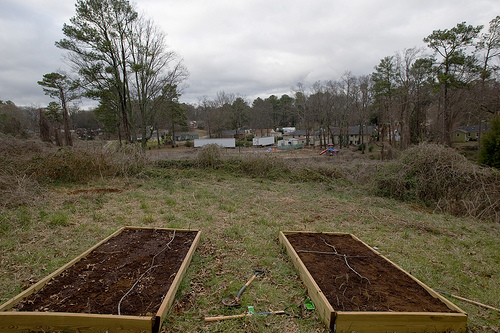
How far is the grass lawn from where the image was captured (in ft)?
8.18

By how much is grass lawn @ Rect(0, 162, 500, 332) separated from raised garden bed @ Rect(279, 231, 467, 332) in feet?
0.60

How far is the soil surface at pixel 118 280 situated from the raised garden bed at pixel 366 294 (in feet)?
4.99

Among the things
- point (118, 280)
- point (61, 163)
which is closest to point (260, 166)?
point (61, 163)

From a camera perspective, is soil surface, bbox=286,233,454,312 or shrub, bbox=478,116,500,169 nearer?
soil surface, bbox=286,233,454,312

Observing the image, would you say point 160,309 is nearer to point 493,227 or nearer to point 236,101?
point 493,227

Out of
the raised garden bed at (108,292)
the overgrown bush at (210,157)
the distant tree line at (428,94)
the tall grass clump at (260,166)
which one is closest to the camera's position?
the raised garden bed at (108,292)

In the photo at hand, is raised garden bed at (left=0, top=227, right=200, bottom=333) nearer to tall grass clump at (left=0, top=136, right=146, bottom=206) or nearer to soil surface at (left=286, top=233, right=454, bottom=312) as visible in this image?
soil surface at (left=286, top=233, right=454, bottom=312)

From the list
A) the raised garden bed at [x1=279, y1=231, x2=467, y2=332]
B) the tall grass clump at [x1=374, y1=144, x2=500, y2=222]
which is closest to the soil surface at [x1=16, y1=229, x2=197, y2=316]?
the raised garden bed at [x1=279, y1=231, x2=467, y2=332]

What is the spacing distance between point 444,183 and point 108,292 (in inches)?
357

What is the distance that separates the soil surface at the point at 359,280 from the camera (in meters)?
2.34

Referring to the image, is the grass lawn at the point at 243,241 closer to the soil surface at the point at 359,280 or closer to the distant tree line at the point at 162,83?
the soil surface at the point at 359,280

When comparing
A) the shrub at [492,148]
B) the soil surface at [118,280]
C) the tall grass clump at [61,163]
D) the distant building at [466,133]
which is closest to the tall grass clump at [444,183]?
the shrub at [492,148]

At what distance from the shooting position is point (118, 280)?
2.66 meters

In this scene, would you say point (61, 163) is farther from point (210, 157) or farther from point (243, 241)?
point (243, 241)
